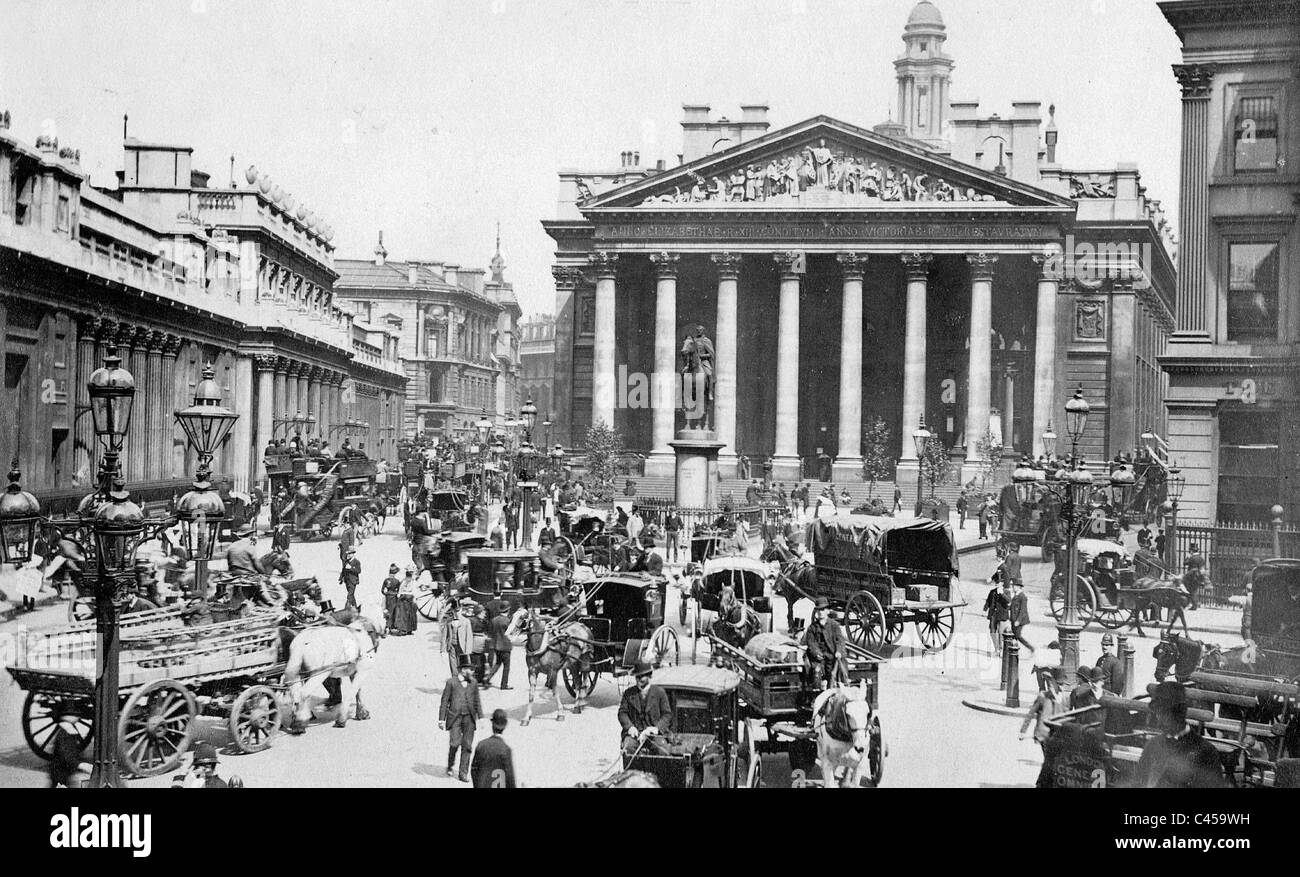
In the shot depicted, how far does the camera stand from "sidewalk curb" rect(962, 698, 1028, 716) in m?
16.1

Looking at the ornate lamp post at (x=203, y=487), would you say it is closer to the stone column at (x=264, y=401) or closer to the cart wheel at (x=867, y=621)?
the cart wheel at (x=867, y=621)

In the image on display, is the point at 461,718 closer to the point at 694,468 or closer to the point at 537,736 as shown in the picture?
the point at 537,736

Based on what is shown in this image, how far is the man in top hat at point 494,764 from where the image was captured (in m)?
11.1

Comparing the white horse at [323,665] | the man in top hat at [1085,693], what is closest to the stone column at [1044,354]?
the man in top hat at [1085,693]

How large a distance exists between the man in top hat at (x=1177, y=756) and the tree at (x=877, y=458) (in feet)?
149

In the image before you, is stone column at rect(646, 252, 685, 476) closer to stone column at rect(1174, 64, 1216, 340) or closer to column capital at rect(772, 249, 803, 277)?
column capital at rect(772, 249, 803, 277)

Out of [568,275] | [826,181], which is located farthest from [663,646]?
[568,275]

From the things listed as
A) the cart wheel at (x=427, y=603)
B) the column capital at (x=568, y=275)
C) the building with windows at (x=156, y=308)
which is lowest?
the cart wheel at (x=427, y=603)

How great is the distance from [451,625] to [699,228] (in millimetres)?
46520

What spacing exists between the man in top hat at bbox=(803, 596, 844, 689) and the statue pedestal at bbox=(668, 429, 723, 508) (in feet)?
65.6

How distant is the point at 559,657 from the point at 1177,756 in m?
8.54

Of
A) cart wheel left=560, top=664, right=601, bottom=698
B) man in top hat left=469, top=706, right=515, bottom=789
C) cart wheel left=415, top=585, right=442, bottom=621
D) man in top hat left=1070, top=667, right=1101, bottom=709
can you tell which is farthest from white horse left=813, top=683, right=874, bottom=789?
cart wheel left=415, top=585, right=442, bottom=621

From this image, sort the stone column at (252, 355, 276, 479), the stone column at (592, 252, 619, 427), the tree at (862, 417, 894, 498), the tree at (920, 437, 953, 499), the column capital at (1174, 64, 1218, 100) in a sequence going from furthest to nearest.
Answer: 1. the stone column at (592, 252, 619, 427)
2. the tree at (862, 417, 894, 498)
3. the tree at (920, 437, 953, 499)
4. the stone column at (252, 355, 276, 479)
5. the column capital at (1174, 64, 1218, 100)
